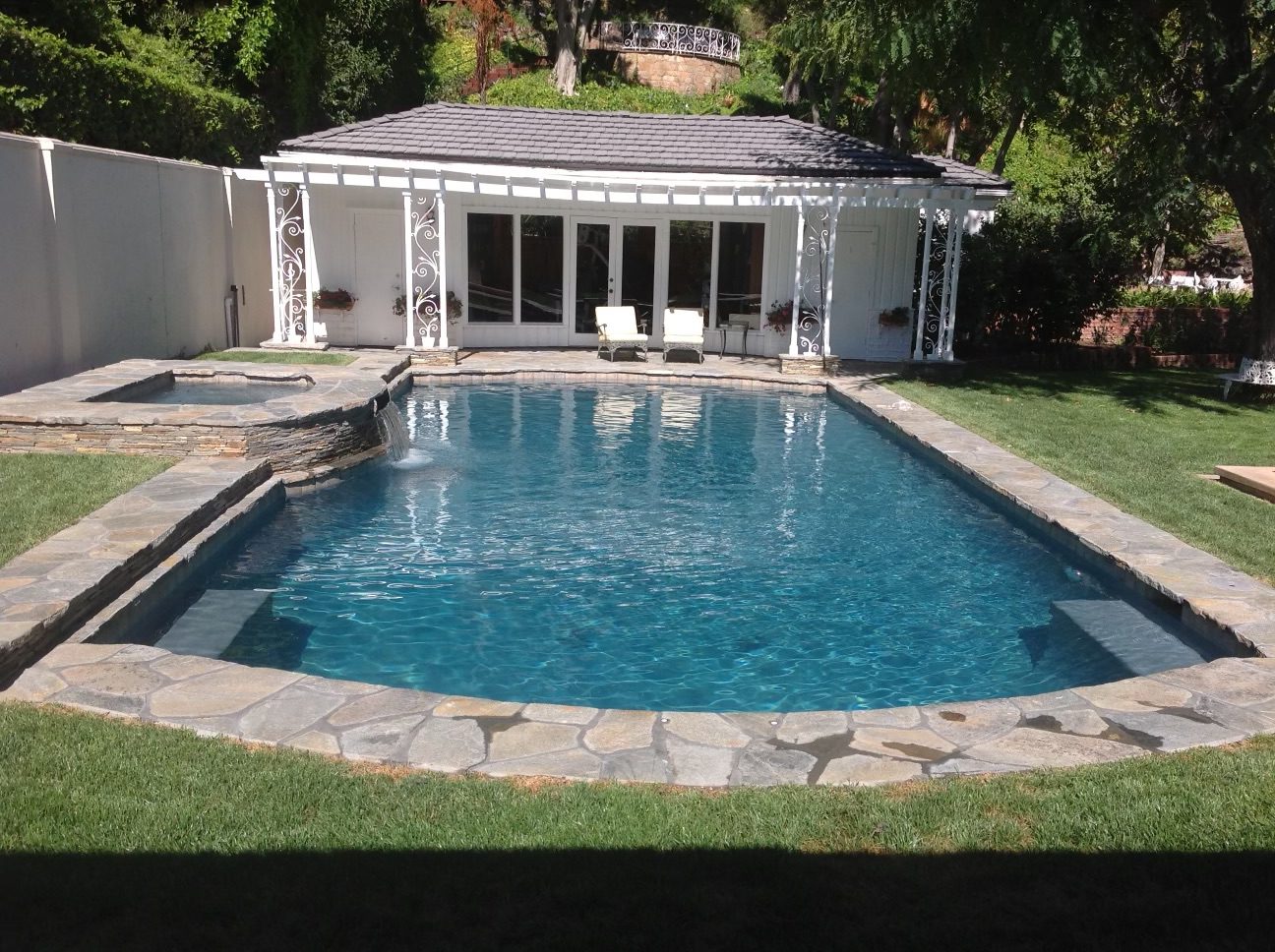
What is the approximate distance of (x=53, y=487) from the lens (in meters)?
7.96

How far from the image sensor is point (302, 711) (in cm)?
474

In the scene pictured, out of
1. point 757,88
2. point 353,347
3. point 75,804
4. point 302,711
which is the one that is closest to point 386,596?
point 302,711

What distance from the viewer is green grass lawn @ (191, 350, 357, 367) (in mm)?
14750

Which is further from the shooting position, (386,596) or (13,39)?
(13,39)

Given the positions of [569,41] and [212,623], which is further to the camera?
[569,41]

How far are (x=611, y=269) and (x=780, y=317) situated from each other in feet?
10.2

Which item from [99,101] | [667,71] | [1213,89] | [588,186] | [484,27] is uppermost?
[484,27]

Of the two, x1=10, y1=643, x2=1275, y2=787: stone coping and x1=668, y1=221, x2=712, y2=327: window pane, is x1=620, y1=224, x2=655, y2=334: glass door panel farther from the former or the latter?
x1=10, y1=643, x2=1275, y2=787: stone coping

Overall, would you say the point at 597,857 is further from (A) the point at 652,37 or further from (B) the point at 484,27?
(A) the point at 652,37

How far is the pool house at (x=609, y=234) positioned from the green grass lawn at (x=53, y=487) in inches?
306

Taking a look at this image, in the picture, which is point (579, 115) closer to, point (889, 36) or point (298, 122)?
point (889, 36)

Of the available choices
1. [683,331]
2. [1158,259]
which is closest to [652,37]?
[1158,259]

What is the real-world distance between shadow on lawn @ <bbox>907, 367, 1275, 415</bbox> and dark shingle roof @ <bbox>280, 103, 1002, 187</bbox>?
3.52 meters

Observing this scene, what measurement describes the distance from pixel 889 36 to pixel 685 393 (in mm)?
5902
